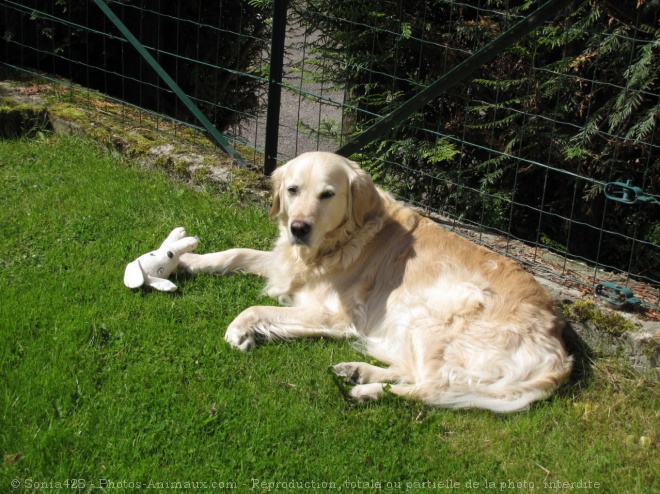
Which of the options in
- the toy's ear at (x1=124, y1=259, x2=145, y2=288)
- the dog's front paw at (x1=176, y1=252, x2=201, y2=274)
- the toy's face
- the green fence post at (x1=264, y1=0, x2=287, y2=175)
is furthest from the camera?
the green fence post at (x1=264, y1=0, x2=287, y2=175)

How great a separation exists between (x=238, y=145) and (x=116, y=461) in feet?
12.3

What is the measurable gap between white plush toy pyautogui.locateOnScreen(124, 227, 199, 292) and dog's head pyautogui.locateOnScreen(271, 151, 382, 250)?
658 millimetres

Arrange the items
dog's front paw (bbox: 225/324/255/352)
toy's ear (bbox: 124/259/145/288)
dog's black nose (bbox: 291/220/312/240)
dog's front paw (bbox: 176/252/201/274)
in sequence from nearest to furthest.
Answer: dog's front paw (bbox: 225/324/255/352) → dog's black nose (bbox: 291/220/312/240) → toy's ear (bbox: 124/259/145/288) → dog's front paw (bbox: 176/252/201/274)

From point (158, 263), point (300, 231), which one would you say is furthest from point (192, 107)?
point (300, 231)

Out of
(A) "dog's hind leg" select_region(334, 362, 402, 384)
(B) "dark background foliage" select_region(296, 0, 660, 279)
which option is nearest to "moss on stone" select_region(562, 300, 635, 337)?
(B) "dark background foliage" select_region(296, 0, 660, 279)

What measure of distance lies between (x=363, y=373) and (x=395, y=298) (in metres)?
0.59

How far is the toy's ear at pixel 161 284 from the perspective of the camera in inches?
168

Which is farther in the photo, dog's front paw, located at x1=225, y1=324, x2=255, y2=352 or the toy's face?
the toy's face

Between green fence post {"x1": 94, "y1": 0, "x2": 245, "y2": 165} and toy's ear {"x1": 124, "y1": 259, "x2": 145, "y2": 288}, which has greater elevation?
green fence post {"x1": 94, "y1": 0, "x2": 245, "y2": 165}

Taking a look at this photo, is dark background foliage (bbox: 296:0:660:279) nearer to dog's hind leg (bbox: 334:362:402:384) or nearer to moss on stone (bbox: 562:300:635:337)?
moss on stone (bbox: 562:300:635:337)

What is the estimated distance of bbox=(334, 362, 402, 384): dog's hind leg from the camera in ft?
12.4

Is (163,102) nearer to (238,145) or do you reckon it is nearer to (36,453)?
(238,145)

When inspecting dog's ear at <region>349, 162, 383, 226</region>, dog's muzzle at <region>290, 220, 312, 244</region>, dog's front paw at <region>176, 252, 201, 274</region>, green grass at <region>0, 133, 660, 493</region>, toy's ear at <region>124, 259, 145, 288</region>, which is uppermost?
dog's ear at <region>349, 162, 383, 226</region>

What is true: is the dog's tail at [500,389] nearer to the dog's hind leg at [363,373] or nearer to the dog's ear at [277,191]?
the dog's hind leg at [363,373]
